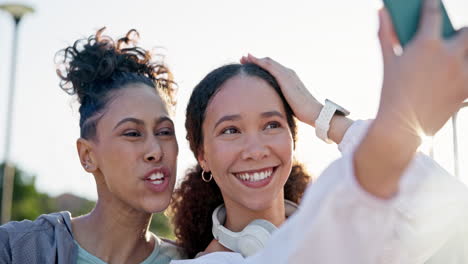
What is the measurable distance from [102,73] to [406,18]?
2855mm

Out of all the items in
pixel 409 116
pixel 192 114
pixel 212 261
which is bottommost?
pixel 212 261

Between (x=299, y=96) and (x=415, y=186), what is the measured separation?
1.68 metres

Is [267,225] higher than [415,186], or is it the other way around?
[415,186]

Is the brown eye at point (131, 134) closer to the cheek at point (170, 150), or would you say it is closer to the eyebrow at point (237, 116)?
the cheek at point (170, 150)

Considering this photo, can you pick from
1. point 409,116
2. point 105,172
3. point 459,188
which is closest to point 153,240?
point 105,172

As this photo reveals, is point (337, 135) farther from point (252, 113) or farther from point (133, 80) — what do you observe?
point (133, 80)

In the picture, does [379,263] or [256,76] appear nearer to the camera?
[379,263]

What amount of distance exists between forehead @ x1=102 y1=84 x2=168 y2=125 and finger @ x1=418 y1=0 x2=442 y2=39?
2519 mm

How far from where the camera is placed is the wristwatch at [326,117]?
3.20 meters

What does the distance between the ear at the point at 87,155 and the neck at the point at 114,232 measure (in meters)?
0.21

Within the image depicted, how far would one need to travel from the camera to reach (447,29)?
1270mm

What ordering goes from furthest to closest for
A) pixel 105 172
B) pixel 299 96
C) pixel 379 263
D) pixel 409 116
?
pixel 105 172 → pixel 299 96 → pixel 379 263 → pixel 409 116

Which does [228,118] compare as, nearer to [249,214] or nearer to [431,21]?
[249,214]

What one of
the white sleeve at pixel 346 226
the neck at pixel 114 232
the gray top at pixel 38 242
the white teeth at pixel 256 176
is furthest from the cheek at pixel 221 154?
the white sleeve at pixel 346 226
